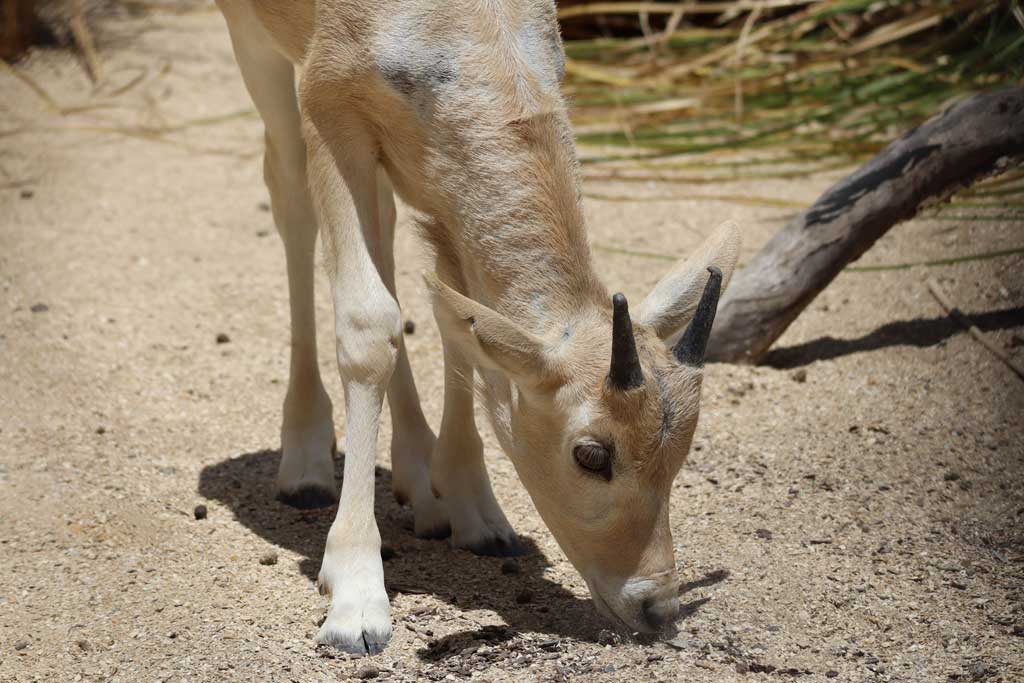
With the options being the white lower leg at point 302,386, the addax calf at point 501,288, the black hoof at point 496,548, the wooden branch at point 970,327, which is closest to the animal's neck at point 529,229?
the addax calf at point 501,288

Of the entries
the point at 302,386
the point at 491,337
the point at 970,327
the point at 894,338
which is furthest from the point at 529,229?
the point at 970,327

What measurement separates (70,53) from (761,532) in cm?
813

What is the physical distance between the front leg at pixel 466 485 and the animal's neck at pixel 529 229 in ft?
2.64

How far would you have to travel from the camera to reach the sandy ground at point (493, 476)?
3.66m

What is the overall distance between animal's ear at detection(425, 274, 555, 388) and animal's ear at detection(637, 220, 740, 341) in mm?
395

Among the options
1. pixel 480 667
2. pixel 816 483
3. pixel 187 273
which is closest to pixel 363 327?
pixel 480 667

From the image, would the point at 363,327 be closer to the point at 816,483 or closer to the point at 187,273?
the point at 816,483

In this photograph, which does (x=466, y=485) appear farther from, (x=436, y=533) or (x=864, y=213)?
(x=864, y=213)

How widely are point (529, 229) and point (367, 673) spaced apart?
1377 millimetres

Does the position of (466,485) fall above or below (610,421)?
below

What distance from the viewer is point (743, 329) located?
5.71m

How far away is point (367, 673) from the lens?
355 cm

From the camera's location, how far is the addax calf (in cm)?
346

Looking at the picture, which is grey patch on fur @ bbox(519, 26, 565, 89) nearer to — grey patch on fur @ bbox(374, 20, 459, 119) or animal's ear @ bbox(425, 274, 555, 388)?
grey patch on fur @ bbox(374, 20, 459, 119)
